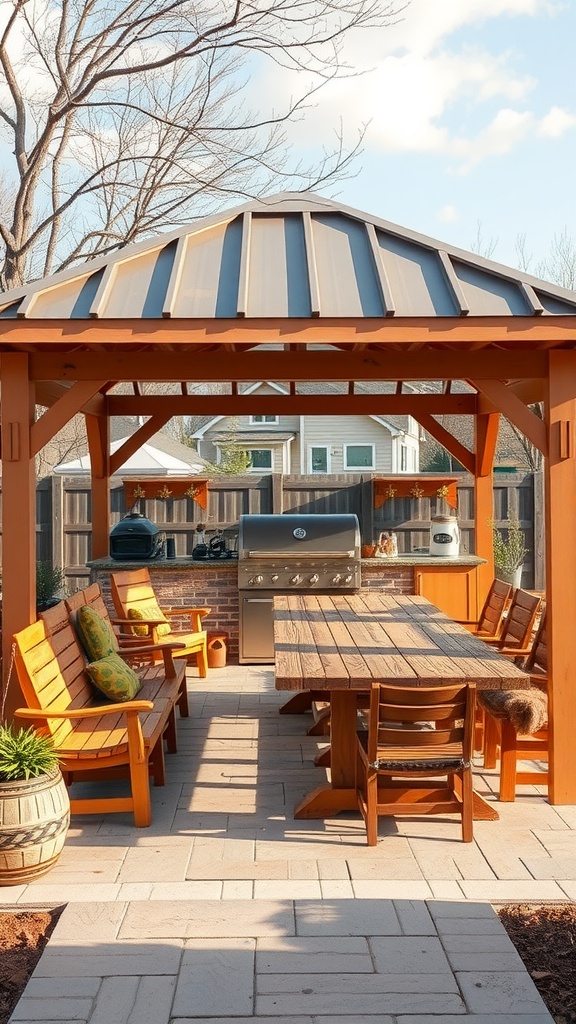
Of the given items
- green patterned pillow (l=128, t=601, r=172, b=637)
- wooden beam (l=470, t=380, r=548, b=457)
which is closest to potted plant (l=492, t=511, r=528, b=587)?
green patterned pillow (l=128, t=601, r=172, b=637)

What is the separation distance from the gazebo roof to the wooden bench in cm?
182

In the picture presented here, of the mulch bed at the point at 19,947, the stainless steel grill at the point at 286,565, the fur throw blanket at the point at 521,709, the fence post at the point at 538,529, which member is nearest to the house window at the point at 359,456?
the fence post at the point at 538,529

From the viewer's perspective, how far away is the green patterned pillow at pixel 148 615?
25.6 ft

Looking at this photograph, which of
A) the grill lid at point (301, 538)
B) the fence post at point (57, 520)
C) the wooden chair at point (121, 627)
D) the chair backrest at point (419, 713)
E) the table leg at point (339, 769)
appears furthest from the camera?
the fence post at point (57, 520)

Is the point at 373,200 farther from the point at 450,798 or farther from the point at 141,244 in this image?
the point at 450,798

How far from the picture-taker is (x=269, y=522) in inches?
353

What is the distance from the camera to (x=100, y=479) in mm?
9117

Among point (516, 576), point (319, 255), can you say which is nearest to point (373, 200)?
point (516, 576)

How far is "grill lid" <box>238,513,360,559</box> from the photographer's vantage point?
8.78 meters

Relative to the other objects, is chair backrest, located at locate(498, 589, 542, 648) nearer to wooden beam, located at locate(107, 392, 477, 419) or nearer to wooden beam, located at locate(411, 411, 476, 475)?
wooden beam, located at locate(107, 392, 477, 419)

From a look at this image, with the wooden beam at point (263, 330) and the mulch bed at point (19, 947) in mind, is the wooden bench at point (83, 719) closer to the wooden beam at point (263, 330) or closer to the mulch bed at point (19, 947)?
the mulch bed at point (19, 947)

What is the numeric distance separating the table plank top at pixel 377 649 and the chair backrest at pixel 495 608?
47cm

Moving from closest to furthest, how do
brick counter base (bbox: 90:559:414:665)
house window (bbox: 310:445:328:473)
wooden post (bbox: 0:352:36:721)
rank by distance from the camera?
wooden post (bbox: 0:352:36:721)
brick counter base (bbox: 90:559:414:665)
house window (bbox: 310:445:328:473)

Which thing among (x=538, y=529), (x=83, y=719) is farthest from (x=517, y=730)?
(x=538, y=529)
